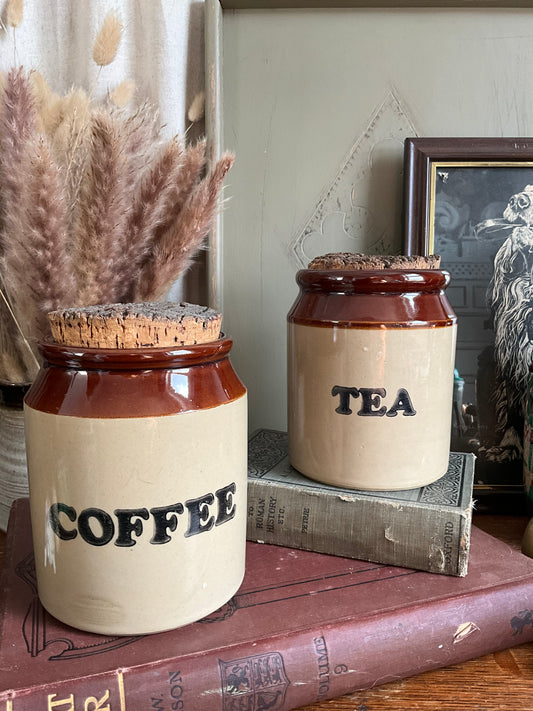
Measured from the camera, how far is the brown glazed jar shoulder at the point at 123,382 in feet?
1.41

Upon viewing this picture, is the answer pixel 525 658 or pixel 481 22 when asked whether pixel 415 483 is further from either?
pixel 481 22

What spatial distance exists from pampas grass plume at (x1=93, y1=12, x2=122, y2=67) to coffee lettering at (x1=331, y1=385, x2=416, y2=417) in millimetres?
485

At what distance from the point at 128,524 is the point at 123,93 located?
0.54 m

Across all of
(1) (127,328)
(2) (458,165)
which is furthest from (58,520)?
(2) (458,165)

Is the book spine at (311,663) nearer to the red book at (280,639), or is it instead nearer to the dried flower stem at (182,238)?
the red book at (280,639)

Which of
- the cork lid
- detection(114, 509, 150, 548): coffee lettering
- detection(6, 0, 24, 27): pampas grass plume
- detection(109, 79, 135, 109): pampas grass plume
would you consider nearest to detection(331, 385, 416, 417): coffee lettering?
the cork lid

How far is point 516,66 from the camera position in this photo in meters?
0.79

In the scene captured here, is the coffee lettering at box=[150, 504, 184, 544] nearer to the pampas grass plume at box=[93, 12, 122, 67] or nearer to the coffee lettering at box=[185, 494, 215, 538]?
the coffee lettering at box=[185, 494, 215, 538]

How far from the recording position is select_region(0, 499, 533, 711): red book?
431 mm

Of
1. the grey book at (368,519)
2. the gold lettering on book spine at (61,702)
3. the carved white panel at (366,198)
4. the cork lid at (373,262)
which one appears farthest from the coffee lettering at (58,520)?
the carved white panel at (366,198)

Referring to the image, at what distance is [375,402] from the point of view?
1.94ft

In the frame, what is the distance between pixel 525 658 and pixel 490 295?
0.44 m

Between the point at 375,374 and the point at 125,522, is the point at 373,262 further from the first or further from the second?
the point at 125,522

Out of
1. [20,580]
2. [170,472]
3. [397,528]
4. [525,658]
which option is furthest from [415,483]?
[20,580]
